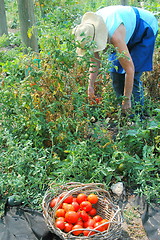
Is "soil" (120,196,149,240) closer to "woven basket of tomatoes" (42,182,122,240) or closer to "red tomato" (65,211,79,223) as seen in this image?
"woven basket of tomatoes" (42,182,122,240)

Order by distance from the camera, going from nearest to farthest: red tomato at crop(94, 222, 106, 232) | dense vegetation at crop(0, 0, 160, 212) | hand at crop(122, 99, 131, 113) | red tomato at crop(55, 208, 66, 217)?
red tomato at crop(94, 222, 106, 232) → red tomato at crop(55, 208, 66, 217) → dense vegetation at crop(0, 0, 160, 212) → hand at crop(122, 99, 131, 113)

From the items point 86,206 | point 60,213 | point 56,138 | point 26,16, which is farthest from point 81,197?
point 26,16

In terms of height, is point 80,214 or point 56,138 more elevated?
point 56,138

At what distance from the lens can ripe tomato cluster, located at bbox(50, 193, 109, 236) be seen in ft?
A: 6.23

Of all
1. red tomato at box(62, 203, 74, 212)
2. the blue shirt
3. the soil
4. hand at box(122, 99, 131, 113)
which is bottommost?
the soil

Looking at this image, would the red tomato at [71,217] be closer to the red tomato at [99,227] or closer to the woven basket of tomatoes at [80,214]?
the woven basket of tomatoes at [80,214]

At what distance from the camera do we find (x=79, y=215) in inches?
78.4

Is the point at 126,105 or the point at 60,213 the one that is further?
the point at 126,105

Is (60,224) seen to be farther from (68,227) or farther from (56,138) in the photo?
(56,138)

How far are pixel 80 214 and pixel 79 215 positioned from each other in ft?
0.05

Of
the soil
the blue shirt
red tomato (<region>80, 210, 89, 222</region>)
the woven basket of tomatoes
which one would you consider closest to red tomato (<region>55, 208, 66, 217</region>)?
the woven basket of tomatoes

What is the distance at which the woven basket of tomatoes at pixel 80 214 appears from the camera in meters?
1.85

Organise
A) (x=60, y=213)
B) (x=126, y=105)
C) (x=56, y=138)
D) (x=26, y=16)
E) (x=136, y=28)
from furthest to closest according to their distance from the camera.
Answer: (x=26, y=16)
(x=126, y=105)
(x=136, y=28)
(x=56, y=138)
(x=60, y=213)

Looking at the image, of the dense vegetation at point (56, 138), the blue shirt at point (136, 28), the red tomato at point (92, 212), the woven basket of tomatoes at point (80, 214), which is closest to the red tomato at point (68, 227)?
the woven basket of tomatoes at point (80, 214)
